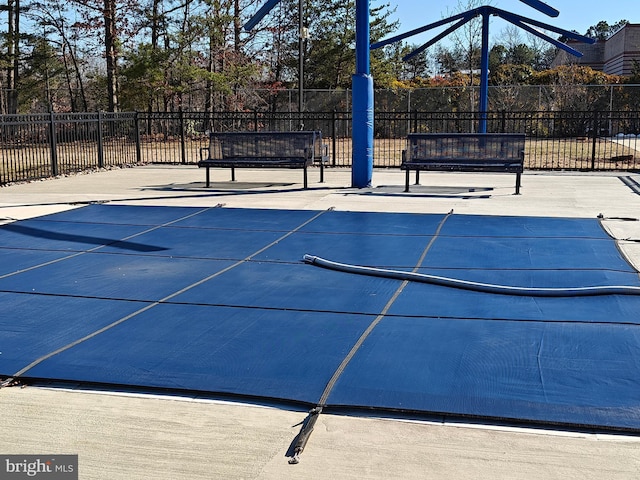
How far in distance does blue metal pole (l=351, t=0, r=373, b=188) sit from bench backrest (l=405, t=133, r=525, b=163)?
87 centimetres

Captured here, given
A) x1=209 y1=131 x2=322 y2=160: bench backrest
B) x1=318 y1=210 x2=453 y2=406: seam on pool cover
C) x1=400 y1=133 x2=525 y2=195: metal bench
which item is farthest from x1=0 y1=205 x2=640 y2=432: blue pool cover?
x1=209 y1=131 x2=322 y2=160: bench backrest

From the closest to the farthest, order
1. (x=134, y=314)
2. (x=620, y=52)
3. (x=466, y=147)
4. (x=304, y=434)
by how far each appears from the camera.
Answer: (x=304, y=434) → (x=134, y=314) → (x=466, y=147) → (x=620, y=52)

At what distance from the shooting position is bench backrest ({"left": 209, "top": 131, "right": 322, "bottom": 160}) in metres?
14.8

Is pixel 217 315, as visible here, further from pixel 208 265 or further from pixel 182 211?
pixel 182 211

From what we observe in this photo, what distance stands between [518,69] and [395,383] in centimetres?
4810

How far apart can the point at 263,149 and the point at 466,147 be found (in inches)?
159

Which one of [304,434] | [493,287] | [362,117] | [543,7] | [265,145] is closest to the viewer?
[304,434]

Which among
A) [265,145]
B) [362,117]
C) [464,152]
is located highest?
[362,117]

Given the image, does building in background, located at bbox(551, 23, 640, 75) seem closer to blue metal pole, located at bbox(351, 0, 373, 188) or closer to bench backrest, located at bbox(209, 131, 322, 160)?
blue metal pole, located at bbox(351, 0, 373, 188)

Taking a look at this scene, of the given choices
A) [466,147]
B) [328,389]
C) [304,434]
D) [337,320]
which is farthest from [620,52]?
[304,434]

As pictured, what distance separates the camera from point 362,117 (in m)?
14.5

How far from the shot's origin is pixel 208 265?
788 cm

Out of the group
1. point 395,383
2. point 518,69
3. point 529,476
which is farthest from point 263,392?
point 518,69

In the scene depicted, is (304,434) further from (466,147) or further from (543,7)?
(543,7)
